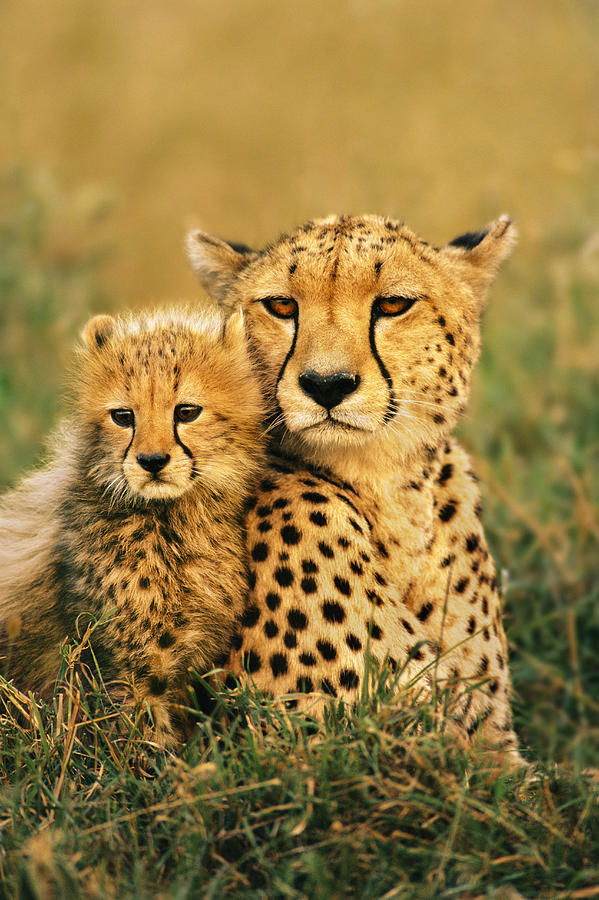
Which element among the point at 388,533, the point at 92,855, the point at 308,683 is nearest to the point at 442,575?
the point at 388,533

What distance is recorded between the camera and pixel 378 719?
1.83m

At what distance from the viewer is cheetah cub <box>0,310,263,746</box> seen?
1972 millimetres

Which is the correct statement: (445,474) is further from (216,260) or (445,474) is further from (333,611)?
(216,260)

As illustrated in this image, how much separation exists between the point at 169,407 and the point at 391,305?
0.53m

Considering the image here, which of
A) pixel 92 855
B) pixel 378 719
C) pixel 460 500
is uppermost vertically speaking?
pixel 460 500

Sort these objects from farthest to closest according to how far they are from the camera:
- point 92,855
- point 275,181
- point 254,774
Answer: point 275,181 → point 254,774 → point 92,855

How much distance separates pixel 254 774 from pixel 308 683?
23 cm

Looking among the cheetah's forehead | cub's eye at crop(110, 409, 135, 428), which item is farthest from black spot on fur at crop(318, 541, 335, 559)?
the cheetah's forehead

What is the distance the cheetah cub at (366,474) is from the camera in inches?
78.7

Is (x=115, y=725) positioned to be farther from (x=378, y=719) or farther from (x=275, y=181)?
(x=275, y=181)

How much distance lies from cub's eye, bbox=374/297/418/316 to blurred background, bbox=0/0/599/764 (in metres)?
2.07

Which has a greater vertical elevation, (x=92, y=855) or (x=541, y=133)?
(x=541, y=133)

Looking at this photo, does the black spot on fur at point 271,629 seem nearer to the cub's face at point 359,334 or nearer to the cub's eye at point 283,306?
the cub's face at point 359,334

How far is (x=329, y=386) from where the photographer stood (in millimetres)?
2012
